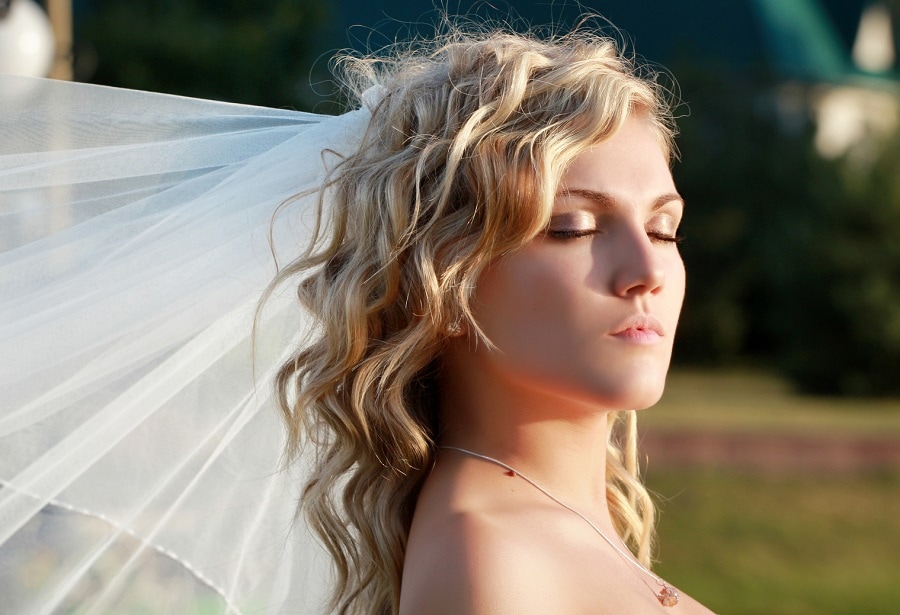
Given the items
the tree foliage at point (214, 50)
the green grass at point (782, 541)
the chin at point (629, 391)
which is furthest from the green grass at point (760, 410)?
the chin at point (629, 391)

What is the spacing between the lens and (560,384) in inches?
70.1

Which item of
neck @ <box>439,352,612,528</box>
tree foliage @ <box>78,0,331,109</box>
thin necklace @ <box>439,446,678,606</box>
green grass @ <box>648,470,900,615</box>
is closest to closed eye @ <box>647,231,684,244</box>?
neck @ <box>439,352,612,528</box>

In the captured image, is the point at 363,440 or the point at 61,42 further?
the point at 61,42

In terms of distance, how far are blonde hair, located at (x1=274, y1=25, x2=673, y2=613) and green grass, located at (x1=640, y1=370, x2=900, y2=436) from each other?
30.9 ft

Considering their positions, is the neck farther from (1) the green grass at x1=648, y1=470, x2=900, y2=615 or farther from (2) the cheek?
(1) the green grass at x1=648, y1=470, x2=900, y2=615

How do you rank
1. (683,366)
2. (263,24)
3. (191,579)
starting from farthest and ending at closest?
(683,366) → (263,24) → (191,579)

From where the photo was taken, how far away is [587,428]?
6.29 ft

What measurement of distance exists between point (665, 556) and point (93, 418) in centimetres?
667

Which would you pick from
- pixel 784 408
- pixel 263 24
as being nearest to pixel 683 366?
pixel 784 408

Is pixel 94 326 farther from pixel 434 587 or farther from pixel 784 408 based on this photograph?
pixel 784 408

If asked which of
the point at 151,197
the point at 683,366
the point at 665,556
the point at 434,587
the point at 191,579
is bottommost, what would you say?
the point at 683,366

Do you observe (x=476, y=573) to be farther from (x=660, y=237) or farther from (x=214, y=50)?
(x=214, y=50)

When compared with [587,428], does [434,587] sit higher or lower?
lower

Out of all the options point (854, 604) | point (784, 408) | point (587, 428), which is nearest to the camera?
point (587, 428)
